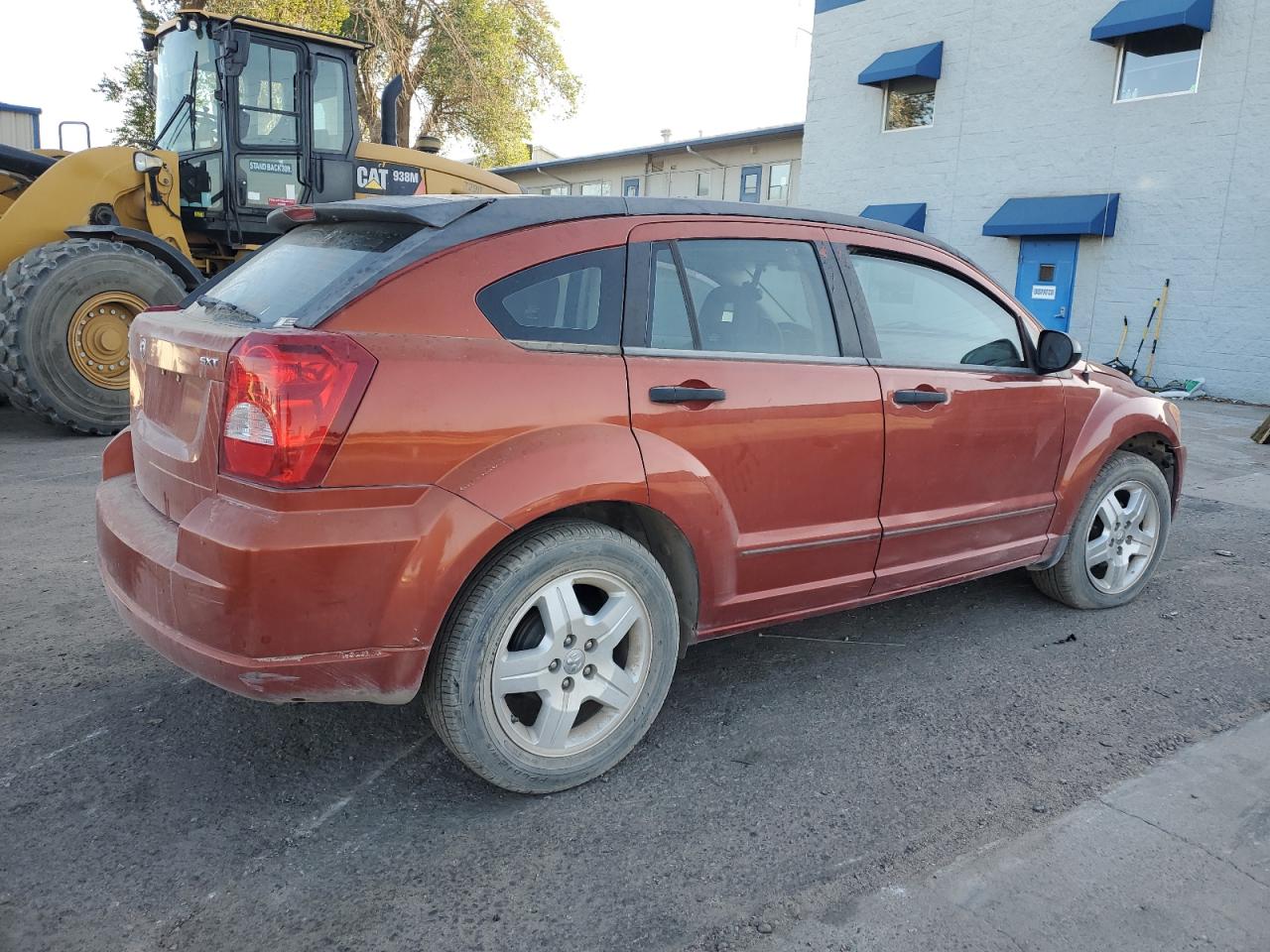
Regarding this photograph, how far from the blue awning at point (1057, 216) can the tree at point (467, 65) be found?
15067 millimetres

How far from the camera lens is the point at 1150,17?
1421 cm

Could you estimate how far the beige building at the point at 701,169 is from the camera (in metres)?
25.1

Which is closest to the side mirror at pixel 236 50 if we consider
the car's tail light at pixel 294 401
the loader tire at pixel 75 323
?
the loader tire at pixel 75 323

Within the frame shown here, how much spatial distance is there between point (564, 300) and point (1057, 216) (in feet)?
51.1

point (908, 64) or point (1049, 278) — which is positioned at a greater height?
point (908, 64)

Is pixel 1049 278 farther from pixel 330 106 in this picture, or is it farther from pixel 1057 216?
pixel 330 106

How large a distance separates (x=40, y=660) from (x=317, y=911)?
2.02 meters

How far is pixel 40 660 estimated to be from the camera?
12.0 ft

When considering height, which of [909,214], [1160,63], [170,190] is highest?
[1160,63]

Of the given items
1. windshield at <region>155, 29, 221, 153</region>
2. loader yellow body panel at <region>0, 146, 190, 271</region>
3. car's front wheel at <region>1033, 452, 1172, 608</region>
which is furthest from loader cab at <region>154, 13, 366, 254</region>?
car's front wheel at <region>1033, 452, 1172, 608</region>

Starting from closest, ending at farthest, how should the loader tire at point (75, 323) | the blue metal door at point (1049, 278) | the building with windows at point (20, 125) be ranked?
the loader tire at point (75, 323)
the blue metal door at point (1049, 278)
the building with windows at point (20, 125)

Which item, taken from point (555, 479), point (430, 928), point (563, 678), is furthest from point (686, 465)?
point (430, 928)

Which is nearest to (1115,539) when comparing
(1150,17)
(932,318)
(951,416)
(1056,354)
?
(1056,354)

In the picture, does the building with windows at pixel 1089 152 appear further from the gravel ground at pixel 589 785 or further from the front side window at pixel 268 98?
the gravel ground at pixel 589 785
